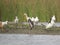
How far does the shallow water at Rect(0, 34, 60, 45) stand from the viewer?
2.99 m

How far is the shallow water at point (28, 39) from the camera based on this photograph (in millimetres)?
2992

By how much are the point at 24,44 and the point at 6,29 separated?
977mm

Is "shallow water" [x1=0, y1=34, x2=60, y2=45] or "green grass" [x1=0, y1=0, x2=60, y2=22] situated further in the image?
"green grass" [x1=0, y1=0, x2=60, y2=22]

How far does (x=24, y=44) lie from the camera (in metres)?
2.91

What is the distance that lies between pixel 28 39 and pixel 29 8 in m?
1.59

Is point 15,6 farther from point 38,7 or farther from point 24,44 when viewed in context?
point 24,44

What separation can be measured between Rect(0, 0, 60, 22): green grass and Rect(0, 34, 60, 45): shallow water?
1256 mm

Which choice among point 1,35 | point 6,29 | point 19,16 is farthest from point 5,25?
point 19,16

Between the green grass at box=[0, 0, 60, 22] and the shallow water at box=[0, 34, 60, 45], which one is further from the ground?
the green grass at box=[0, 0, 60, 22]

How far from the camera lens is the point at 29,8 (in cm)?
473

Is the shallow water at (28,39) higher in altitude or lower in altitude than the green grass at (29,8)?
lower

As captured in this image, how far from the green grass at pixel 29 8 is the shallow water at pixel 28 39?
49.5 inches

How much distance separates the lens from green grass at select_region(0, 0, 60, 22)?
468 centimetres

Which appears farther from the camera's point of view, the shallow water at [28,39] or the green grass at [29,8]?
the green grass at [29,8]
